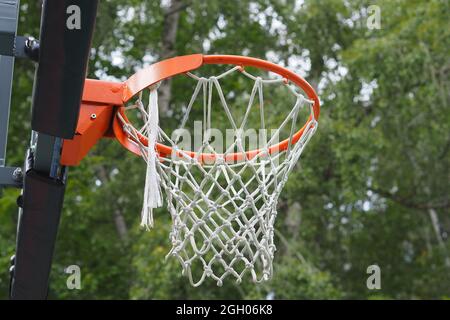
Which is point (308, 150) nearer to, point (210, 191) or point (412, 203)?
point (412, 203)

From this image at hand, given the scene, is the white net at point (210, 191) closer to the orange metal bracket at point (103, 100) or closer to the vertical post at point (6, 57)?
the orange metal bracket at point (103, 100)

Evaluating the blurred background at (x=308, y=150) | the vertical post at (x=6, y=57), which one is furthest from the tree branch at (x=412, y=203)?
the vertical post at (x=6, y=57)

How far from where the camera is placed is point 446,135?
9.23 meters

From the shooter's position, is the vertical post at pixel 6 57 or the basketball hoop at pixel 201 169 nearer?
the vertical post at pixel 6 57

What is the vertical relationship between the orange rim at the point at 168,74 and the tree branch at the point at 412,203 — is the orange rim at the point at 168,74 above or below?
below

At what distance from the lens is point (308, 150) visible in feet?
27.0

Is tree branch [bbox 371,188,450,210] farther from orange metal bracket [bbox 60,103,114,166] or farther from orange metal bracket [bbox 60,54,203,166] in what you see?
orange metal bracket [bbox 60,103,114,166]

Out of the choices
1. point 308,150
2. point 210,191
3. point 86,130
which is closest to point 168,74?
point 86,130

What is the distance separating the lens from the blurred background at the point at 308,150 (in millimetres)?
8094

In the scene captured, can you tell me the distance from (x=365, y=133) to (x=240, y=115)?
117cm

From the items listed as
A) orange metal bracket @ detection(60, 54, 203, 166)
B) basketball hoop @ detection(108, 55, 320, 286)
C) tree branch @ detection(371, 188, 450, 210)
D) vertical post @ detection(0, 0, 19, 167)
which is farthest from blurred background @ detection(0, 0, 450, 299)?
vertical post @ detection(0, 0, 19, 167)
